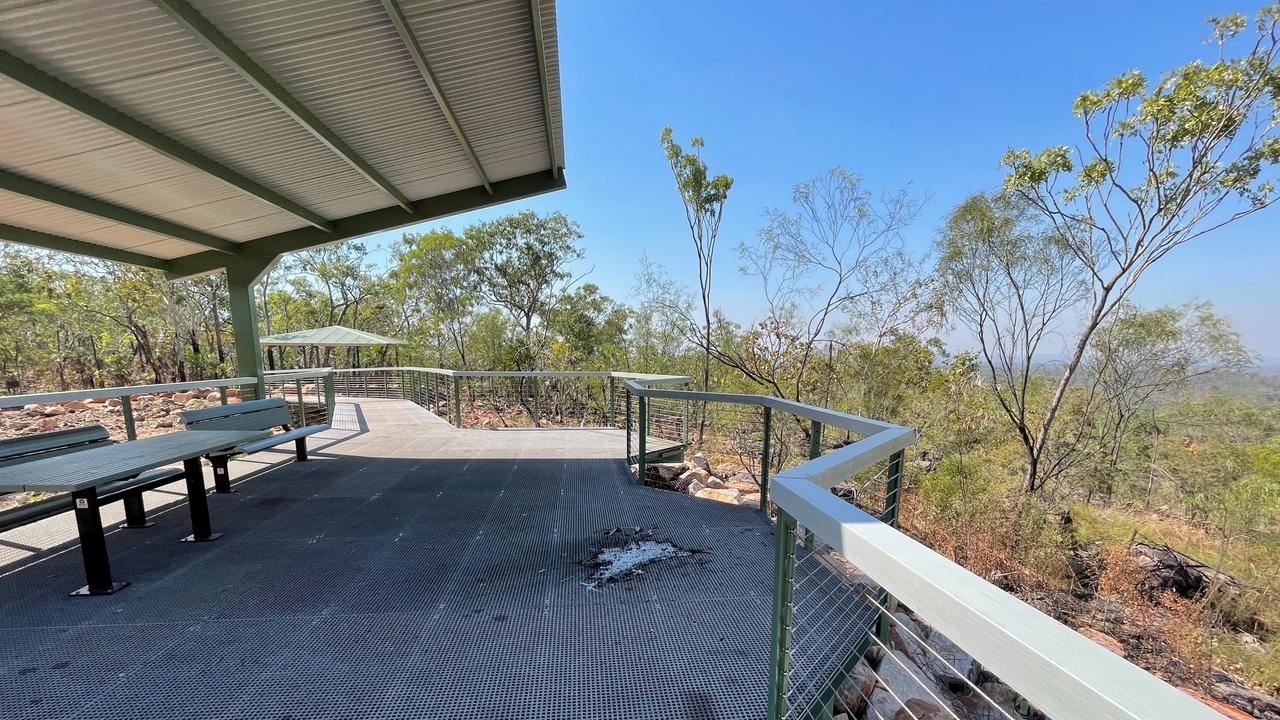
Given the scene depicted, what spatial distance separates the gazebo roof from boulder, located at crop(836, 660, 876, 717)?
10087 mm

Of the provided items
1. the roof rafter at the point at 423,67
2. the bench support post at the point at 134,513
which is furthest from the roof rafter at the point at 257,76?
the bench support post at the point at 134,513

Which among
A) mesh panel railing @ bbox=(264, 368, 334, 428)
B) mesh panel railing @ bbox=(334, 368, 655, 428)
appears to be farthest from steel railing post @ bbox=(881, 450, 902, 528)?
mesh panel railing @ bbox=(334, 368, 655, 428)

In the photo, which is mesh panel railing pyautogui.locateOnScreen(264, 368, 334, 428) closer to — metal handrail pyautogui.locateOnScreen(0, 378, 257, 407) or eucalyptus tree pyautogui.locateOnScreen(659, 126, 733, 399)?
metal handrail pyautogui.locateOnScreen(0, 378, 257, 407)

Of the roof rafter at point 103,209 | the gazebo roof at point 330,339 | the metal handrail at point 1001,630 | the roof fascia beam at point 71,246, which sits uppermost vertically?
the roof rafter at point 103,209

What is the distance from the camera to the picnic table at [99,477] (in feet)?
7.12

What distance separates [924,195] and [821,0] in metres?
3.56

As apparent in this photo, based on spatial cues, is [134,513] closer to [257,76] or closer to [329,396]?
[257,76]

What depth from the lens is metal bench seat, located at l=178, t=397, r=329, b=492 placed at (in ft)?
11.9

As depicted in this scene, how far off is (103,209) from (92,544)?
3.31 meters

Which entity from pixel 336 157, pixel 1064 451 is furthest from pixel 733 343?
pixel 336 157

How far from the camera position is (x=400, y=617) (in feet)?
6.76

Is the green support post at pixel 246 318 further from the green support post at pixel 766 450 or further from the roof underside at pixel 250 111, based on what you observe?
the green support post at pixel 766 450

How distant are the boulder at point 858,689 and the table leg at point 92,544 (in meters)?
3.55

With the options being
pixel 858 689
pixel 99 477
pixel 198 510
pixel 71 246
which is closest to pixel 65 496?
pixel 198 510
